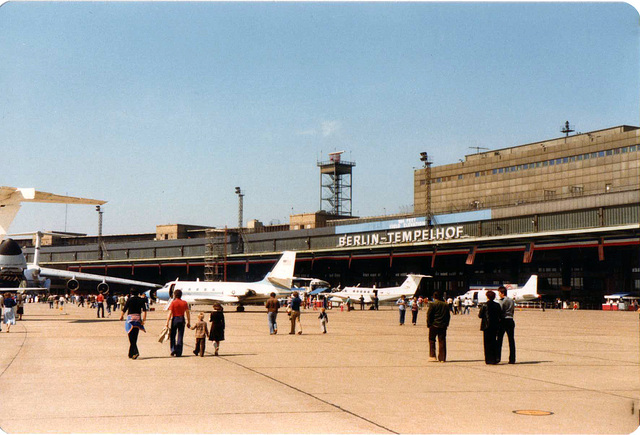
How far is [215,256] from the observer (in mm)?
107312

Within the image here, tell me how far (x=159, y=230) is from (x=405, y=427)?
141225mm

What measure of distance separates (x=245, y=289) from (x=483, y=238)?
30.2 metres

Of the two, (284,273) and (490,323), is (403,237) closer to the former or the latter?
(284,273)

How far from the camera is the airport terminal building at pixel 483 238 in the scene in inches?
2795

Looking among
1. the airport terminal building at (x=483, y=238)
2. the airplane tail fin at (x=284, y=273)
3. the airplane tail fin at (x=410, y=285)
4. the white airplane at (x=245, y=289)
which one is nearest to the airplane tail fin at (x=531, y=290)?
the airport terminal building at (x=483, y=238)

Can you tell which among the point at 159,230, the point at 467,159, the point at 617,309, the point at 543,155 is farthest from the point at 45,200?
the point at 159,230

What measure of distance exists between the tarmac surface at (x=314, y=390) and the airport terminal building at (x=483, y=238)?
49.8m

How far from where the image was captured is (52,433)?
8867 mm

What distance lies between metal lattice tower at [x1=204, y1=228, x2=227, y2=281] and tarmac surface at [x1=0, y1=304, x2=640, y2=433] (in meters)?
84.6

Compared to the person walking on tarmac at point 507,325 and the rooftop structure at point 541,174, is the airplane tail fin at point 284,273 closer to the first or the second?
the rooftop structure at point 541,174

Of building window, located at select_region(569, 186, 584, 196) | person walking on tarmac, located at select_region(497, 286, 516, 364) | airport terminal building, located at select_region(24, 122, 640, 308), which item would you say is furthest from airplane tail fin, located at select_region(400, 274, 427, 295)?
person walking on tarmac, located at select_region(497, 286, 516, 364)

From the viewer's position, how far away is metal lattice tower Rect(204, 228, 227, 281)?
107000mm

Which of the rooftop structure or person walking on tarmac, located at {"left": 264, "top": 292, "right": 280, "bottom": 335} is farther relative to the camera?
the rooftop structure

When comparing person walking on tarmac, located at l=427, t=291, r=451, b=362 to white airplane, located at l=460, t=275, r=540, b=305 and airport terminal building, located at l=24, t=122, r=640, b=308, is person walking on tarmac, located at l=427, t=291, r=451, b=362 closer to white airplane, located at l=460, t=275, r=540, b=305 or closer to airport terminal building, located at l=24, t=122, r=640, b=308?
airport terminal building, located at l=24, t=122, r=640, b=308
